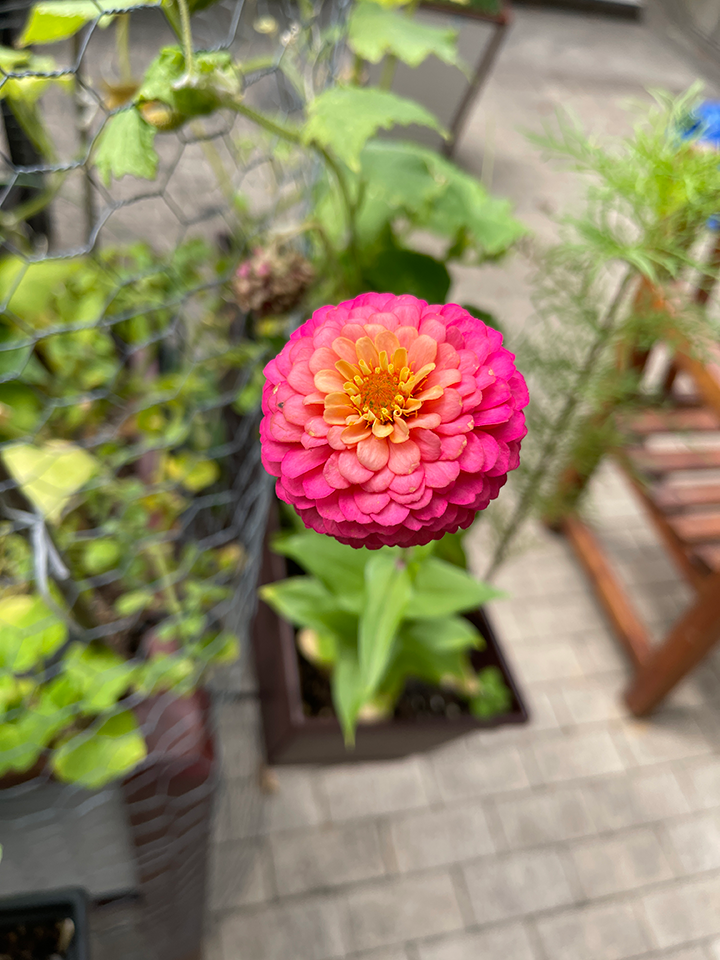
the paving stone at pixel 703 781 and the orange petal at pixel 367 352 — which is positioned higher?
the orange petal at pixel 367 352

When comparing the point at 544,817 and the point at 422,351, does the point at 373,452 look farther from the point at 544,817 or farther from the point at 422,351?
the point at 544,817

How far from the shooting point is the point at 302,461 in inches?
11.1

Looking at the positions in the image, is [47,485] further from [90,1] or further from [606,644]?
[606,644]

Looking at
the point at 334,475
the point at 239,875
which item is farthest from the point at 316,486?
the point at 239,875

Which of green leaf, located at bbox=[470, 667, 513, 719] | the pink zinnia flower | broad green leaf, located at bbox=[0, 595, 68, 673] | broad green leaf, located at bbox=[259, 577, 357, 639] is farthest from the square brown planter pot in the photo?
the pink zinnia flower

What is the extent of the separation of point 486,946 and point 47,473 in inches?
33.7

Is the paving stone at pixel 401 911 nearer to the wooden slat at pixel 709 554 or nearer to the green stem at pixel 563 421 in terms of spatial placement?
the green stem at pixel 563 421

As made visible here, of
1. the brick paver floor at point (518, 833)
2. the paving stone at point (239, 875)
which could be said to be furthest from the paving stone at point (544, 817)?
the paving stone at point (239, 875)

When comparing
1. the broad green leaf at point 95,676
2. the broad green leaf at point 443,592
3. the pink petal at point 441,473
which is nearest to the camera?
the pink petal at point 441,473

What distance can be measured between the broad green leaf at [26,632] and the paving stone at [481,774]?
701 mm

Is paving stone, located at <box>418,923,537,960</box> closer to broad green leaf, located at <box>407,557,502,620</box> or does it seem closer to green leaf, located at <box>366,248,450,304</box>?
broad green leaf, located at <box>407,557,502,620</box>

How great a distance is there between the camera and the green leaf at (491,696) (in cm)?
82

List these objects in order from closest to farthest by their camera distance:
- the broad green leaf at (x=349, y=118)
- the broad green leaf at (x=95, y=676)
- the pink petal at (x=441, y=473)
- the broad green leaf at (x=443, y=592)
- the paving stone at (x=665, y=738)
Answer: the pink petal at (x=441, y=473), the broad green leaf at (x=349, y=118), the broad green leaf at (x=95, y=676), the broad green leaf at (x=443, y=592), the paving stone at (x=665, y=738)

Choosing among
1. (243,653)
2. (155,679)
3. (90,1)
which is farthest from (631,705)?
(90,1)
